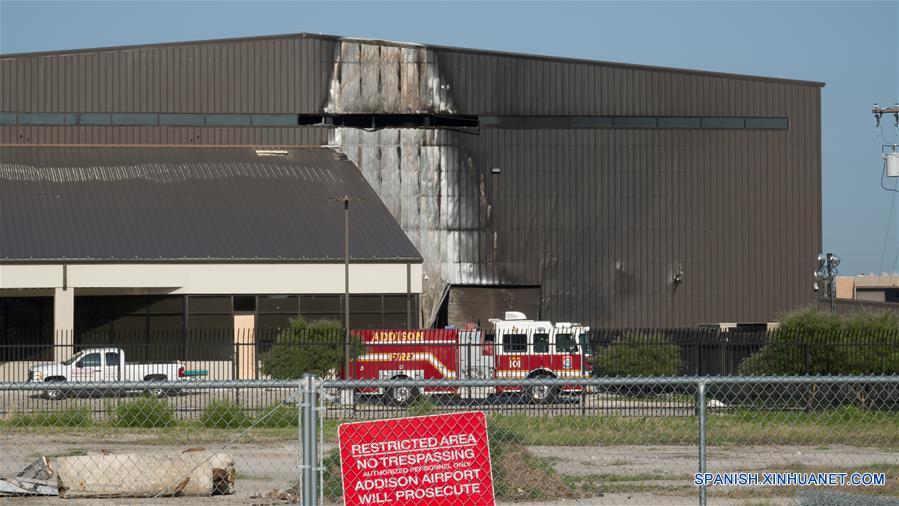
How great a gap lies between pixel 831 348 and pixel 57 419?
19053mm

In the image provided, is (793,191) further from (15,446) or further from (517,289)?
(15,446)

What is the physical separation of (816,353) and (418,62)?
27.0 m

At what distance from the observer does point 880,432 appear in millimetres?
23031

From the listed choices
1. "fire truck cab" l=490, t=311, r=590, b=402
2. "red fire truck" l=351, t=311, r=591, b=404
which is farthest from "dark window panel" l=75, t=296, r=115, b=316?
"fire truck cab" l=490, t=311, r=590, b=402

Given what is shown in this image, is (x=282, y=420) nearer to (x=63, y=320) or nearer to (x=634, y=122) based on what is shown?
(x=63, y=320)

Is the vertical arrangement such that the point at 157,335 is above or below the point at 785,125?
below

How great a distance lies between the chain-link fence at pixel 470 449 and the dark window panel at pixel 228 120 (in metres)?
25.1

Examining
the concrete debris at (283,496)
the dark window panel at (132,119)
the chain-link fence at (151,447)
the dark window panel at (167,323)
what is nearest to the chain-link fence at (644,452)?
the concrete debris at (283,496)

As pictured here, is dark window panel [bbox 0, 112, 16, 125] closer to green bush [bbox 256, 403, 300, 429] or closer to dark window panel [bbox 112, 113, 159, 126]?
dark window panel [bbox 112, 113, 159, 126]

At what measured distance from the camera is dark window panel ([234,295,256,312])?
4300 cm

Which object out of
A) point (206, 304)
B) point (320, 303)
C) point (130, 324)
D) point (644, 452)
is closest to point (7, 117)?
point (130, 324)

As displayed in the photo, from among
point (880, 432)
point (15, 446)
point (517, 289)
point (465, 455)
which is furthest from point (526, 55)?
point (465, 455)

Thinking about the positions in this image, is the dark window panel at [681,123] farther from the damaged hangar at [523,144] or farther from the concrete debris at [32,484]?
the concrete debris at [32,484]

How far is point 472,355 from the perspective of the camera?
33000 millimetres
